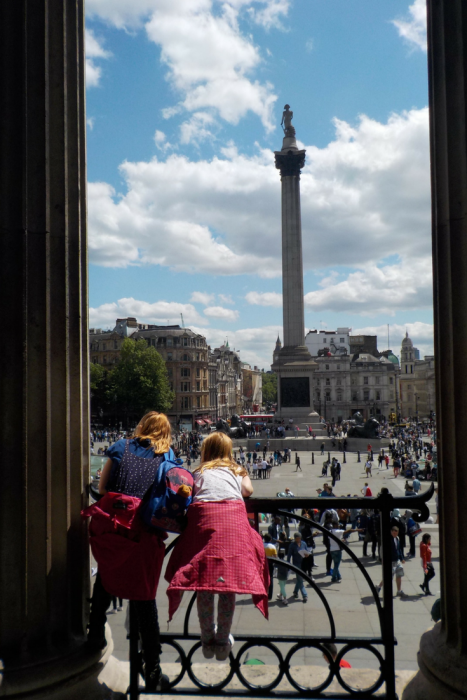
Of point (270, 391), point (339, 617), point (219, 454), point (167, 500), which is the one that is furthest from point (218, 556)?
point (270, 391)

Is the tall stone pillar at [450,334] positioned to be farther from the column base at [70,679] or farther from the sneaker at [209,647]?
the column base at [70,679]

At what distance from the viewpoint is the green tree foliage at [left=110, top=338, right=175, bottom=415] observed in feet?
231

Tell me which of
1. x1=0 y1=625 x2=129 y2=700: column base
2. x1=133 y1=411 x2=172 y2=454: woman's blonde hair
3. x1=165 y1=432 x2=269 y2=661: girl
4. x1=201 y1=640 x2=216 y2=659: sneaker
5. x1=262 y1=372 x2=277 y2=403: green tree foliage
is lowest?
x1=262 y1=372 x2=277 y2=403: green tree foliage

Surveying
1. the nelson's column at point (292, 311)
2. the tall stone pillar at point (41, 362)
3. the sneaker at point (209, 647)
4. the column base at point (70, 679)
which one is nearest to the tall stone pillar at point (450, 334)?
the sneaker at point (209, 647)

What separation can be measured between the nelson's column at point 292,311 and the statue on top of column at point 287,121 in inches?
15.6

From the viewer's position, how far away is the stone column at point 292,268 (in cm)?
5178

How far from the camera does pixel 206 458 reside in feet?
10.6

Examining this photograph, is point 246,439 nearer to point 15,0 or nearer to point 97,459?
point 97,459

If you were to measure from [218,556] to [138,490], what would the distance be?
1.90 feet

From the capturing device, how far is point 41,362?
2953mm

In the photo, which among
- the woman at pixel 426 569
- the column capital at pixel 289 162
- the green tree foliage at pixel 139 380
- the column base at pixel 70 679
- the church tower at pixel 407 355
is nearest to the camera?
the column base at pixel 70 679

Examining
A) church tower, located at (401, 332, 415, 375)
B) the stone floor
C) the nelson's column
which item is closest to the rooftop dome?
church tower, located at (401, 332, 415, 375)

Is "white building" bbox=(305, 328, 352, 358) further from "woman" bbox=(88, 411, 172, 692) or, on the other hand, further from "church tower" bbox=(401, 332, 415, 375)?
"woman" bbox=(88, 411, 172, 692)

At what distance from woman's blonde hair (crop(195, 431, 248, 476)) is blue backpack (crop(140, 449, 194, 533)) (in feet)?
0.90
